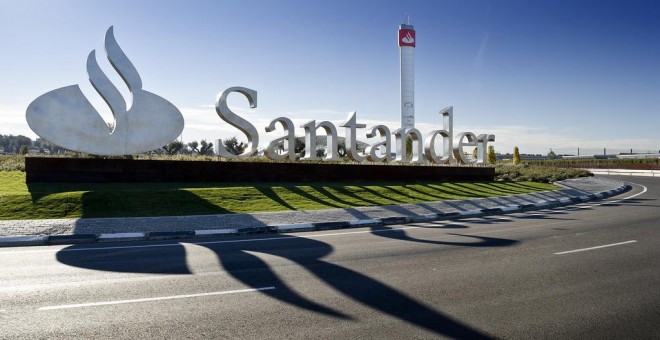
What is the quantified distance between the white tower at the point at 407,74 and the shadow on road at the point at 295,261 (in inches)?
2763

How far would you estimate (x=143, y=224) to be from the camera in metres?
12.4

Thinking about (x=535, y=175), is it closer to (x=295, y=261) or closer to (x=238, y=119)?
(x=238, y=119)

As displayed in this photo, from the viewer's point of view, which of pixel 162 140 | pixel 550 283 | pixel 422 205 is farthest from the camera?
pixel 162 140

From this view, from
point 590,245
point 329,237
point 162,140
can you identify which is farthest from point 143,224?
point 590,245

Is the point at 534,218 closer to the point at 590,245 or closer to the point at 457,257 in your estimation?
the point at 590,245

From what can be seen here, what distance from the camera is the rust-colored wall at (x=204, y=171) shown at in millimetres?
17906

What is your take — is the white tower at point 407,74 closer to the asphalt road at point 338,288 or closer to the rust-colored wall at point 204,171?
the rust-colored wall at point 204,171

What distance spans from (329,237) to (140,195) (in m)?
7.80

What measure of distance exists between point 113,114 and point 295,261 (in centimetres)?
1376

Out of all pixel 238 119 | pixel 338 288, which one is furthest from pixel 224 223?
pixel 238 119

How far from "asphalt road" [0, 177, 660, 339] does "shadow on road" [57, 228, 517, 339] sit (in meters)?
0.02

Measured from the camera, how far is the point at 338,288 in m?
6.41

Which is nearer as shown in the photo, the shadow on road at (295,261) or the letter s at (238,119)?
the shadow on road at (295,261)

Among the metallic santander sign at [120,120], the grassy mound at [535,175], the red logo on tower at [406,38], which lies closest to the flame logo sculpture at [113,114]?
the metallic santander sign at [120,120]
